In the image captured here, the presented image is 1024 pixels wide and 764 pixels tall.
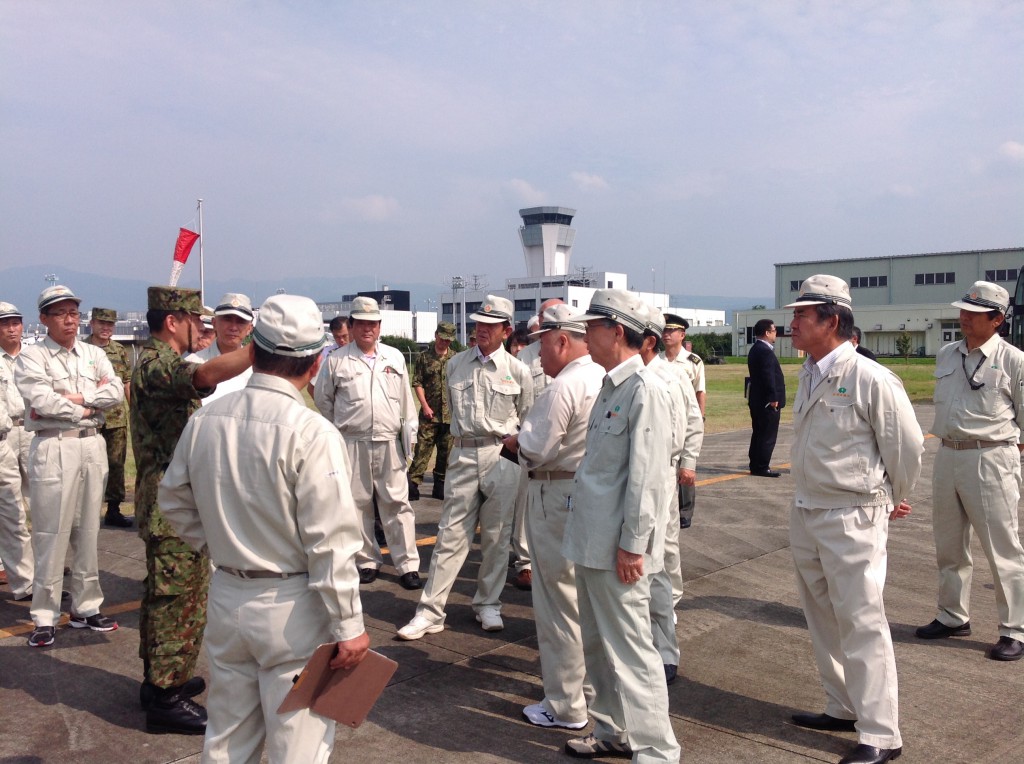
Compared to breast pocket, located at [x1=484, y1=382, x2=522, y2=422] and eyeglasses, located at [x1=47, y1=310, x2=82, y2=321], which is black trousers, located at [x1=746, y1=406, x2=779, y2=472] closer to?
breast pocket, located at [x1=484, y1=382, x2=522, y2=422]

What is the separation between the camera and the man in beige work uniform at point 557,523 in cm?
415

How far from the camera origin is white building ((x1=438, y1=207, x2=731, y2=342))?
342 feet

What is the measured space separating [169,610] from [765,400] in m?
9.00

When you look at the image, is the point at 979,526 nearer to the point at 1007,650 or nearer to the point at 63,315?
the point at 1007,650

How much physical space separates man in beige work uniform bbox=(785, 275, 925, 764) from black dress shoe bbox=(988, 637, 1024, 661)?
56.5 inches

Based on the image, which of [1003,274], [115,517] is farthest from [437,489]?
[1003,274]

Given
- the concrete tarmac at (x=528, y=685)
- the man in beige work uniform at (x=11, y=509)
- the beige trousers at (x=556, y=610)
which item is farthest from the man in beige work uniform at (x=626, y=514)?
the man in beige work uniform at (x=11, y=509)

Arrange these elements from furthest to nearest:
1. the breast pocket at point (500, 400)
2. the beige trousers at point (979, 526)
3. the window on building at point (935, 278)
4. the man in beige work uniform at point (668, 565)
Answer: the window on building at point (935, 278) → the breast pocket at point (500, 400) → the beige trousers at point (979, 526) → the man in beige work uniform at point (668, 565)

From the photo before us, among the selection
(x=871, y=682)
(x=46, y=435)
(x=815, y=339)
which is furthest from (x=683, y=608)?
(x=46, y=435)

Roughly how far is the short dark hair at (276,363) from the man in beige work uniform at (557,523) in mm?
1704

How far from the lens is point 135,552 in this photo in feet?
24.4

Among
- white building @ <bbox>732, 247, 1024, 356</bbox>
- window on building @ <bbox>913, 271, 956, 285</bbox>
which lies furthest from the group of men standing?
window on building @ <bbox>913, 271, 956, 285</bbox>

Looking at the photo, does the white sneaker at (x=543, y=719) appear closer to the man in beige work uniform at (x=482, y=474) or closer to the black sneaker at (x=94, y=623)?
the man in beige work uniform at (x=482, y=474)

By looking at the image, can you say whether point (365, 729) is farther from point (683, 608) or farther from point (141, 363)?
point (683, 608)
